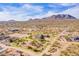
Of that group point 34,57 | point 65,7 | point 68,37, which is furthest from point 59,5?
point 34,57

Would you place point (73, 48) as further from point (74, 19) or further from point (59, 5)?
point (59, 5)

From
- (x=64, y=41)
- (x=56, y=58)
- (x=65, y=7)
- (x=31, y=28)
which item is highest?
(x=65, y=7)

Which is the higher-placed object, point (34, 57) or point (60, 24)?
point (60, 24)

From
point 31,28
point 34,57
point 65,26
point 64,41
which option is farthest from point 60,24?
point 34,57

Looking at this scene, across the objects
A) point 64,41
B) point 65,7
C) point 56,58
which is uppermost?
point 65,7

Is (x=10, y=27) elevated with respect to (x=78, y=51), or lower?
elevated

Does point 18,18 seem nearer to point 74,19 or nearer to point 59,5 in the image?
point 59,5
